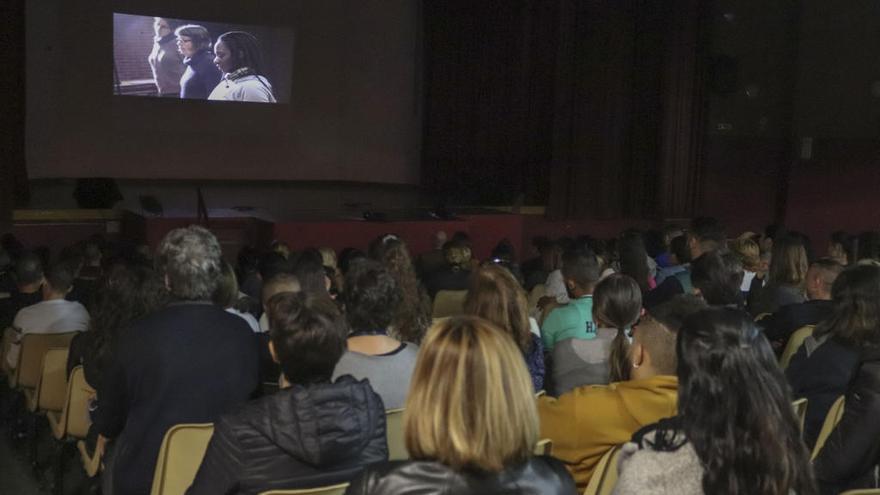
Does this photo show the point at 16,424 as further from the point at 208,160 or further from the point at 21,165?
the point at 208,160

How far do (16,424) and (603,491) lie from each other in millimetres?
3782

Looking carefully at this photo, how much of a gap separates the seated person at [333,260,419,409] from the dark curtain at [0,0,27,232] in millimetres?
7027

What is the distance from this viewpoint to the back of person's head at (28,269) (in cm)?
463

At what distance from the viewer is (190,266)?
106 inches

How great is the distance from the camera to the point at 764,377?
1745mm

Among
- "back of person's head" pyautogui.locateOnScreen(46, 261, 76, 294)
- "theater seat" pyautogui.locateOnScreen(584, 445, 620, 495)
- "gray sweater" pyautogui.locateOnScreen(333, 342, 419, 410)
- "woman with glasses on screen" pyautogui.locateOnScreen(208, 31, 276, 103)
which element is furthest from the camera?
"woman with glasses on screen" pyautogui.locateOnScreen(208, 31, 276, 103)

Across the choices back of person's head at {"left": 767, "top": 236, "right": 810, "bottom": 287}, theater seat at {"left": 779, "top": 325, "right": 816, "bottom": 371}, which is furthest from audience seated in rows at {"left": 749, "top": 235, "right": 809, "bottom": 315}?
theater seat at {"left": 779, "top": 325, "right": 816, "bottom": 371}

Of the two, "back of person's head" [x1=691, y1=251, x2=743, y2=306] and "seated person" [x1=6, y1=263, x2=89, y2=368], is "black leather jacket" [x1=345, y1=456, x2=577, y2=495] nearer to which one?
"back of person's head" [x1=691, y1=251, x2=743, y2=306]

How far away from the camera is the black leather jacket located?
5.08ft

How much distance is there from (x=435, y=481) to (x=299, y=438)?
1.92 feet

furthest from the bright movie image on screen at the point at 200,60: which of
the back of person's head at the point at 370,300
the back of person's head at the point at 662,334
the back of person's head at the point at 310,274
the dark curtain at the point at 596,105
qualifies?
the back of person's head at the point at 662,334

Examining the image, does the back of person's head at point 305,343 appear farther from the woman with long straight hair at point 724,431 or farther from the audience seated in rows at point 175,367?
the woman with long straight hair at point 724,431

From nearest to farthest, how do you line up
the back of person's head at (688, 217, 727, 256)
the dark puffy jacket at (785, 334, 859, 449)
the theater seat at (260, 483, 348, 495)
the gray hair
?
1. the theater seat at (260, 483, 348, 495)
2. the gray hair
3. the dark puffy jacket at (785, 334, 859, 449)
4. the back of person's head at (688, 217, 727, 256)

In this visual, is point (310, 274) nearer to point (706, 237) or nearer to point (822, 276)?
point (822, 276)
